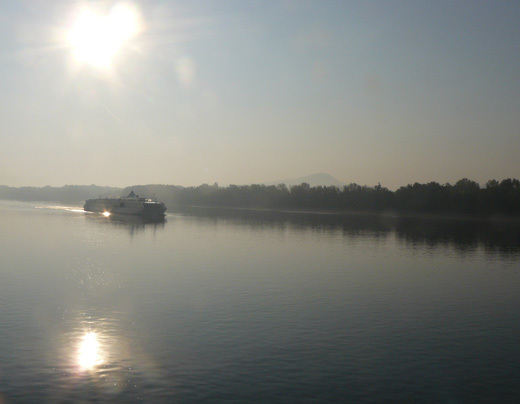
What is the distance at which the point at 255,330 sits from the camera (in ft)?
111

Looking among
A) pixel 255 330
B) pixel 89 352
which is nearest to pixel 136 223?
pixel 255 330

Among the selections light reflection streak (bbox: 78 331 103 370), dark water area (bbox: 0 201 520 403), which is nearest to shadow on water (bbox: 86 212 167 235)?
dark water area (bbox: 0 201 520 403)

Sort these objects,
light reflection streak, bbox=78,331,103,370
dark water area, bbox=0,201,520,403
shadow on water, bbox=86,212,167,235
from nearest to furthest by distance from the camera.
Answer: dark water area, bbox=0,201,520,403 < light reflection streak, bbox=78,331,103,370 < shadow on water, bbox=86,212,167,235

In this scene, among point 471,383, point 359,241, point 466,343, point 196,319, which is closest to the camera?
point 471,383

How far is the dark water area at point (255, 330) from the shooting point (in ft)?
79.5

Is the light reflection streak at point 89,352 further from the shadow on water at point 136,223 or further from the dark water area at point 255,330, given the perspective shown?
the shadow on water at point 136,223

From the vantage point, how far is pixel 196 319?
119 ft

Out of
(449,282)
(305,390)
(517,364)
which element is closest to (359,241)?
(449,282)

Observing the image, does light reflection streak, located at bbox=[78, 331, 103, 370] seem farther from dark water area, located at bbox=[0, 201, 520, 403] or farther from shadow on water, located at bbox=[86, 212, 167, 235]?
shadow on water, located at bbox=[86, 212, 167, 235]

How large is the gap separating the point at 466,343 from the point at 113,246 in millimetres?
64903

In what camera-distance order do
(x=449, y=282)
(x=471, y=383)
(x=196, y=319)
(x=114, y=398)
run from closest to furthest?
1. (x=114, y=398)
2. (x=471, y=383)
3. (x=196, y=319)
4. (x=449, y=282)

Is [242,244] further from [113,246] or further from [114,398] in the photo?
[114,398]

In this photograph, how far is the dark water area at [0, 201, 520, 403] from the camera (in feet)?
79.5

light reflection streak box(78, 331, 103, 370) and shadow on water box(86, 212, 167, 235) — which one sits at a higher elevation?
shadow on water box(86, 212, 167, 235)
